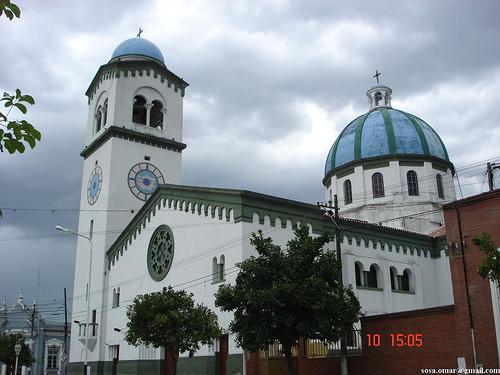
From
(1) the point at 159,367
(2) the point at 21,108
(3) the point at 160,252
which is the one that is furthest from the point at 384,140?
(2) the point at 21,108

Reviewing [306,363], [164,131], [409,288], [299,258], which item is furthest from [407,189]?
[299,258]

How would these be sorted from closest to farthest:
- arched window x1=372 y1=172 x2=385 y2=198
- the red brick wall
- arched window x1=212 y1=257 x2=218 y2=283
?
the red brick wall
arched window x1=212 y1=257 x2=218 y2=283
arched window x1=372 y1=172 x2=385 y2=198

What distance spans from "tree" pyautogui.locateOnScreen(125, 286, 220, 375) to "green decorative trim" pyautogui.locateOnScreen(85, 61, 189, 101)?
77.5 feet

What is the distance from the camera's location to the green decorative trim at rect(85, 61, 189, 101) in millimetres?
42156

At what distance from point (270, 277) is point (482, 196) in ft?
25.5

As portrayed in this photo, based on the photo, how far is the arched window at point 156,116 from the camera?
4366cm

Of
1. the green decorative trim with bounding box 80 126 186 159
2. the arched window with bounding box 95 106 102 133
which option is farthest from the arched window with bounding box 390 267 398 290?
the arched window with bounding box 95 106 102 133

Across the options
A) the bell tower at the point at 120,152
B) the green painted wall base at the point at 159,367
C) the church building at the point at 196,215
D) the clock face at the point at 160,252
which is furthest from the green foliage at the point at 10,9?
the bell tower at the point at 120,152

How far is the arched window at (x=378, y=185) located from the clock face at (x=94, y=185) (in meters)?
20.6

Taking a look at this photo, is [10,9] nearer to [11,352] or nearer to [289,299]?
[289,299]

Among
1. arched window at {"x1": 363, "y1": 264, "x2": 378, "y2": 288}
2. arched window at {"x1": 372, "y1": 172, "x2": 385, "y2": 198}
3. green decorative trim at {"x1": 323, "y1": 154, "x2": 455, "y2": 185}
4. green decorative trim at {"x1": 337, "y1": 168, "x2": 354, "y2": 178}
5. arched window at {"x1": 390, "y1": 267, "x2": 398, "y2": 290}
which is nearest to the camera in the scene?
arched window at {"x1": 363, "y1": 264, "x2": 378, "y2": 288}

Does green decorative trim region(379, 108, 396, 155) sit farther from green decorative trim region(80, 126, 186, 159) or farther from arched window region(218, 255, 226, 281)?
arched window region(218, 255, 226, 281)

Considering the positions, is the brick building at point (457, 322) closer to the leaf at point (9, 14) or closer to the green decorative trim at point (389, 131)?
the leaf at point (9, 14)

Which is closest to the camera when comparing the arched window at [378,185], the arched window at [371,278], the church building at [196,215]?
the church building at [196,215]
